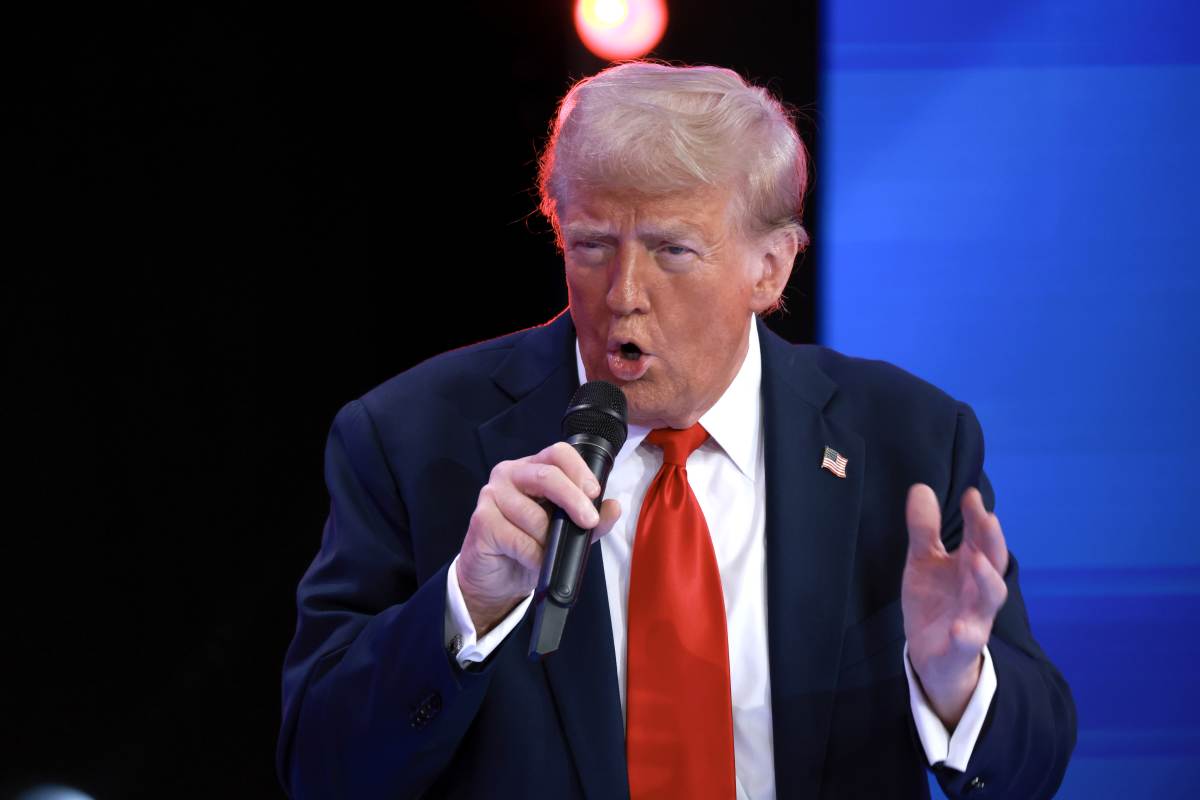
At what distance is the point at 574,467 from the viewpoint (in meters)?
1.26

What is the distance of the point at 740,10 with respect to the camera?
279 cm

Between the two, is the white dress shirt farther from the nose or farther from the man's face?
the nose

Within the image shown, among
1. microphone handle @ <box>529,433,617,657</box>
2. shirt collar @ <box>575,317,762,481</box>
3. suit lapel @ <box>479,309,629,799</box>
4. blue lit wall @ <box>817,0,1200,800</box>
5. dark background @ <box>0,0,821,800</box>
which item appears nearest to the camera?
microphone handle @ <box>529,433,617,657</box>

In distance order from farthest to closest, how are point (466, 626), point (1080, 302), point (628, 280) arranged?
point (1080, 302), point (628, 280), point (466, 626)

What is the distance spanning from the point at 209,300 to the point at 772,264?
1661 millimetres

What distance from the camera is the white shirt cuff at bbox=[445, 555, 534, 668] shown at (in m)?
1.45

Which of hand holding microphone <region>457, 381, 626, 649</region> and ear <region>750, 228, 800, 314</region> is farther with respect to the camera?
ear <region>750, 228, 800, 314</region>

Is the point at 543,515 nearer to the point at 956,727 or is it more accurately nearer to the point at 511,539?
the point at 511,539

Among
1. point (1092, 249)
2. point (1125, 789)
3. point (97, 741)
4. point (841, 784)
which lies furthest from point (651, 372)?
point (97, 741)

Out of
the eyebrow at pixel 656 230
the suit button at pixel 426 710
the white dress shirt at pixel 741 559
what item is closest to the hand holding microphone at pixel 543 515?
the suit button at pixel 426 710

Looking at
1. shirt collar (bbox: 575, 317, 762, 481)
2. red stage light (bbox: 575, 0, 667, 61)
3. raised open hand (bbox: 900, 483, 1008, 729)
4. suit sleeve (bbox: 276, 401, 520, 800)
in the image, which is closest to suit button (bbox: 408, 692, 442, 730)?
suit sleeve (bbox: 276, 401, 520, 800)

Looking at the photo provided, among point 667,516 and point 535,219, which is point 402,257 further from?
point 667,516

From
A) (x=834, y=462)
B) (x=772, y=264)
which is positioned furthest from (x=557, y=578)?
(x=772, y=264)

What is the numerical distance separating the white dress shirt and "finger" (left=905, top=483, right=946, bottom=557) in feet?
0.56
